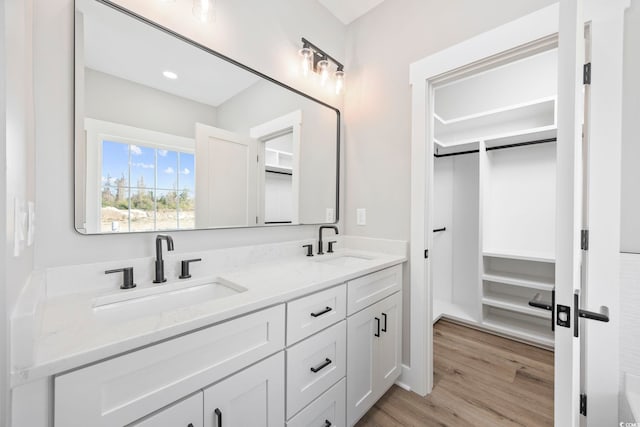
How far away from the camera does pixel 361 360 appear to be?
138cm

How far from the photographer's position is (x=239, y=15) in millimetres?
1453

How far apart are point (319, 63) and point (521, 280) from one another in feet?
8.36

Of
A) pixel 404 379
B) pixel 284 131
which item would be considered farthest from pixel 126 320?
pixel 404 379

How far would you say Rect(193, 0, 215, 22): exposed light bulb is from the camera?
1203 millimetres

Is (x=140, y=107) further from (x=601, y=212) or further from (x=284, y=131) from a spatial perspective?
(x=601, y=212)

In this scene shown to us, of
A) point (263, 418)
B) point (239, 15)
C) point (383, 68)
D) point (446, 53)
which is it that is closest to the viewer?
point (263, 418)

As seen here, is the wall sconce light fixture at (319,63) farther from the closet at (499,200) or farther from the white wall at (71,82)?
the closet at (499,200)

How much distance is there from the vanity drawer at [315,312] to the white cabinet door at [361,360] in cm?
13

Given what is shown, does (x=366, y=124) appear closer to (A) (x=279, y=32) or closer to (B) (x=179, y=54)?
(A) (x=279, y=32)

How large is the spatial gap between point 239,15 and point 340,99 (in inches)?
36.7

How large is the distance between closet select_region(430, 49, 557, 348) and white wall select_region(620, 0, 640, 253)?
121cm

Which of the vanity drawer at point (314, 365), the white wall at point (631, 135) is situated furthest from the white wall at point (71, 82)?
the white wall at point (631, 135)

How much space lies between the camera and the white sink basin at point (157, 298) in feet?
3.00

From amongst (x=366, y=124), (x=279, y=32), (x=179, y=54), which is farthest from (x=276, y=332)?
(x=279, y=32)
